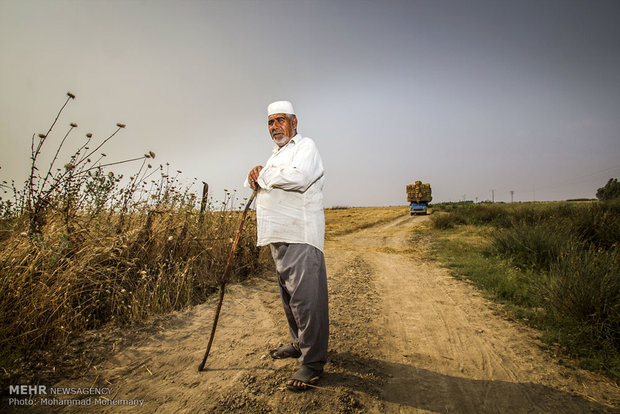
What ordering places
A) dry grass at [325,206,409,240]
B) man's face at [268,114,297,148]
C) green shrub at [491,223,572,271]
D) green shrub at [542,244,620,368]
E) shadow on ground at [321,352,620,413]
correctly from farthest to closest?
1. dry grass at [325,206,409,240]
2. green shrub at [491,223,572,271]
3. green shrub at [542,244,620,368]
4. man's face at [268,114,297,148]
5. shadow on ground at [321,352,620,413]

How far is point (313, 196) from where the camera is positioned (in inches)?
95.3

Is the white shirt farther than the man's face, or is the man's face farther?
the man's face

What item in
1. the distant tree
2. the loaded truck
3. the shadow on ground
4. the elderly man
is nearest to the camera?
the shadow on ground

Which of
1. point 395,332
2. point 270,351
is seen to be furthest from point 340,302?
point 270,351

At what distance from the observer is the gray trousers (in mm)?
2229

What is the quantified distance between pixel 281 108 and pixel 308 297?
175cm

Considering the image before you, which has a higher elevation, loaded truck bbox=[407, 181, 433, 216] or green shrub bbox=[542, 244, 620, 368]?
loaded truck bbox=[407, 181, 433, 216]

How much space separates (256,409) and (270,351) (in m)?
0.79

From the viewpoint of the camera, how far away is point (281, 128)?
262 cm

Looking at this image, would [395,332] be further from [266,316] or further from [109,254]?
[109,254]

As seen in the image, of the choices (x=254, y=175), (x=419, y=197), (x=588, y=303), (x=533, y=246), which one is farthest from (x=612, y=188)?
(x=254, y=175)

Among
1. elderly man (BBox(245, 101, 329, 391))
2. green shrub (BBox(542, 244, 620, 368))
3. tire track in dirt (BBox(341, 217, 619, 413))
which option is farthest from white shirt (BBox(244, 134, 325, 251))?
green shrub (BBox(542, 244, 620, 368))

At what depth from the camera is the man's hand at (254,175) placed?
2.40 meters

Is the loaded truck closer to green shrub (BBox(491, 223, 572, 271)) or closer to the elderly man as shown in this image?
green shrub (BBox(491, 223, 572, 271))
